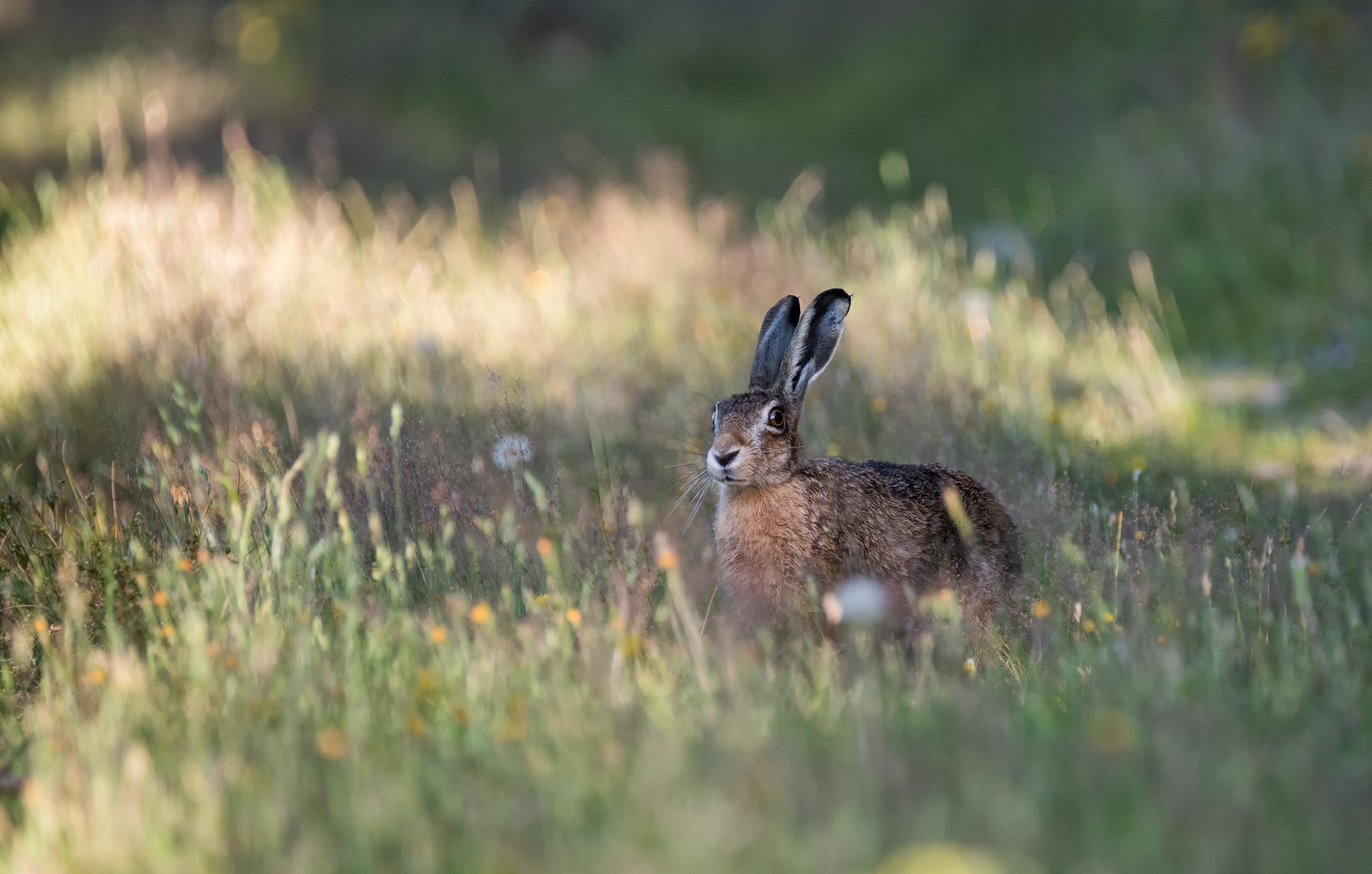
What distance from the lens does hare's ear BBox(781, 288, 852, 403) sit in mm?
4672

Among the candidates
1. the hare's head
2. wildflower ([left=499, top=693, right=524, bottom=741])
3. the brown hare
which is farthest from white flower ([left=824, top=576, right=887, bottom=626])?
wildflower ([left=499, top=693, right=524, bottom=741])

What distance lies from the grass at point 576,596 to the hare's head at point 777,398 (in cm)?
42

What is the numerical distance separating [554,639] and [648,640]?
35 cm

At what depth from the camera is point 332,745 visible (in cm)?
284

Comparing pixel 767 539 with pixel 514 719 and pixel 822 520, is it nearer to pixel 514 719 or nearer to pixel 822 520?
pixel 822 520

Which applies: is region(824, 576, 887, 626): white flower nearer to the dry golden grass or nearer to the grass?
the grass

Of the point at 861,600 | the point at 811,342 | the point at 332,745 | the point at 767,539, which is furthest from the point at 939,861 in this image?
the point at 811,342

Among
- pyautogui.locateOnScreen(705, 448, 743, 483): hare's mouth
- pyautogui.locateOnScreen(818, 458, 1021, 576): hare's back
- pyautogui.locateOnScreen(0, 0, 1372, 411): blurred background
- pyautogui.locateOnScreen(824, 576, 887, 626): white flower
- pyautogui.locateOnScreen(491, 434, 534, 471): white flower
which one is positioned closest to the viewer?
pyautogui.locateOnScreen(824, 576, 887, 626): white flower

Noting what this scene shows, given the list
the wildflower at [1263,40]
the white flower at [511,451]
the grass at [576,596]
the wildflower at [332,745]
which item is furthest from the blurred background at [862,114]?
the wildflower at [332,745]

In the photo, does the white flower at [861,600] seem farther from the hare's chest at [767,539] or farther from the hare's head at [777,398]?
the hare's head at [777,398]

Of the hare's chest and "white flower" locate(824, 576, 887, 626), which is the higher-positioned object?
the hare's chest

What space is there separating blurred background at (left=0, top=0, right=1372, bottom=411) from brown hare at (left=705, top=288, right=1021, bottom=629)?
3.87 metres

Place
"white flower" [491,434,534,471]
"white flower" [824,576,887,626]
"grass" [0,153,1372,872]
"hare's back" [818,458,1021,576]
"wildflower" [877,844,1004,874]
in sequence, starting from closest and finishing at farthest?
"wildflower" [877,844,1004,874] → "grass" [0,153,1372,872] → "white flower" [824,576,887,626] → "hare's back" [818,458,1021,576] → "white flower" [491,434,534,471]

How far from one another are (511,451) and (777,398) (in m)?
1.07
